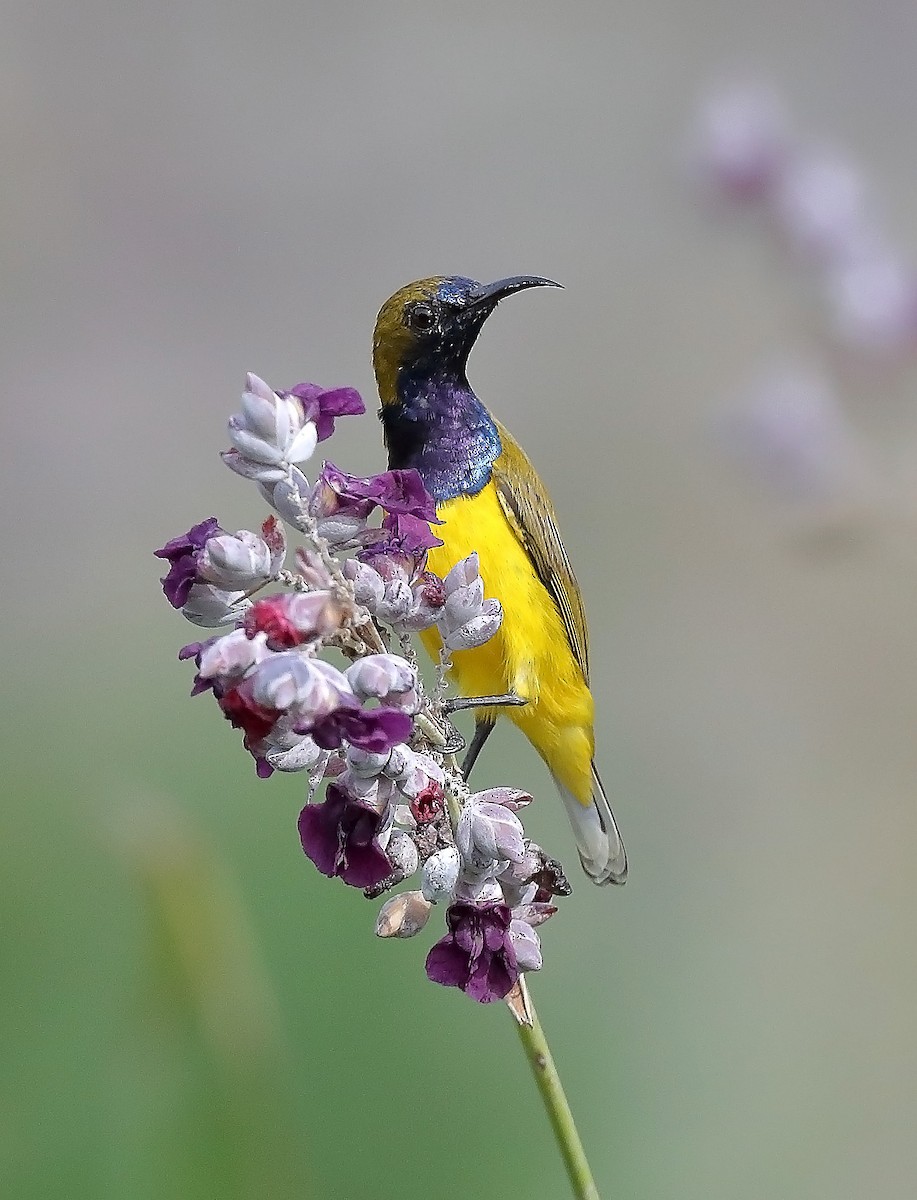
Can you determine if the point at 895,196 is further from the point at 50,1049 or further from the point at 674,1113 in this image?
the point at 50,1049

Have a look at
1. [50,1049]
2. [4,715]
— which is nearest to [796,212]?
[50,1049]

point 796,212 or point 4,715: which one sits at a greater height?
point 4,715

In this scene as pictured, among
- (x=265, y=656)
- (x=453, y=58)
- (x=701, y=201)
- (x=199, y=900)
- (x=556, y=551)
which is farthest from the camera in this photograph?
(x=453, y=58)

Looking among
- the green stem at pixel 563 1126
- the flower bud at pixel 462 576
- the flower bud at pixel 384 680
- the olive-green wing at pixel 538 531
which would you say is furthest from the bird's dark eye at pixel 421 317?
the green stem at pixel 563 1126

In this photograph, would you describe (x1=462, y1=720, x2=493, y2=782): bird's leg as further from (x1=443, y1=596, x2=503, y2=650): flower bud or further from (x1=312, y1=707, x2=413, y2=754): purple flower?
(x1=312, y1=707, x2=413, y2=754): purple flower

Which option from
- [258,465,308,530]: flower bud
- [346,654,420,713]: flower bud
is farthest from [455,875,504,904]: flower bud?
[258,465,308,530]: flower bud

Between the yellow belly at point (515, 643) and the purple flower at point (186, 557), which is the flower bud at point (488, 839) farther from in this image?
the yellow belly at point (515, 643)
